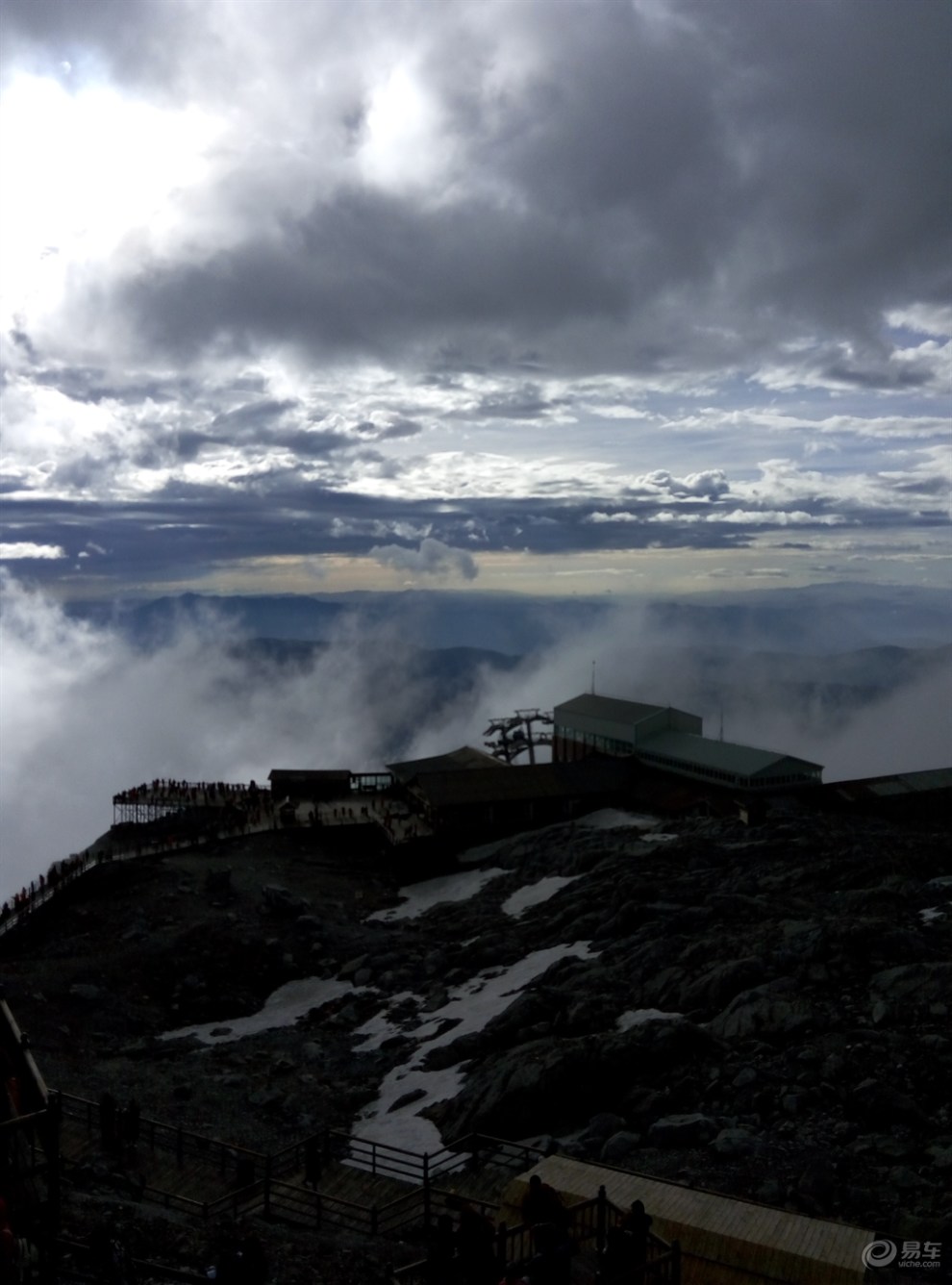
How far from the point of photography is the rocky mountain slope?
21.3 metres

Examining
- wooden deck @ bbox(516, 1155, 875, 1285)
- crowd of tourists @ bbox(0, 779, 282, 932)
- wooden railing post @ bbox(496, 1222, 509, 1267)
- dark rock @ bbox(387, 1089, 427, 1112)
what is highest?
wooden railing post @ bbox(496, 1222, 509, 1267)

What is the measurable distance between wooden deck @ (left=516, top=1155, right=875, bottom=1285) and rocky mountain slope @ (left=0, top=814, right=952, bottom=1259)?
408 centimetres

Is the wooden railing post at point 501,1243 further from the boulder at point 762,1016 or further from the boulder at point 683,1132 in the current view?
the boulder at point 762,1016

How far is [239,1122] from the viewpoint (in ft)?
93.5

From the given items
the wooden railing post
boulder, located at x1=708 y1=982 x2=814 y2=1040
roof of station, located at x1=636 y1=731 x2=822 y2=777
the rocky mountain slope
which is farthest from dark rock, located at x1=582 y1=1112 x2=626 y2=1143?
roof of station, located at x1=636 y1=731 x2=822 y2=777

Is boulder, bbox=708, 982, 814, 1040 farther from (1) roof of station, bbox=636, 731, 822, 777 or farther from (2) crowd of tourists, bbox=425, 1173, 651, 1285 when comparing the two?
(1) roof of station, bbox=636, 731, 822, 777

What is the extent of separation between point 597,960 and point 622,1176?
18.6 metres

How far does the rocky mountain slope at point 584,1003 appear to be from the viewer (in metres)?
21.3

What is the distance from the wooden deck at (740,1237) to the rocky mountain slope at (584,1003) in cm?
408

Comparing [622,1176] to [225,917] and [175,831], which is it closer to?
[225,917]

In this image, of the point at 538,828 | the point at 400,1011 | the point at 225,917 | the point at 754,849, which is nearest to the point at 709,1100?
the point at 400,1011

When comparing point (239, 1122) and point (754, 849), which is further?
point (754, 849)

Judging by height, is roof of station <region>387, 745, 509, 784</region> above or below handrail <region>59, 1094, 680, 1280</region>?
below

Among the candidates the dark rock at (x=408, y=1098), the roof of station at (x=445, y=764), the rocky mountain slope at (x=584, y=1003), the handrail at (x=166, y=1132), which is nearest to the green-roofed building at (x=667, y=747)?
the roof of station at (x=445, y=764)
